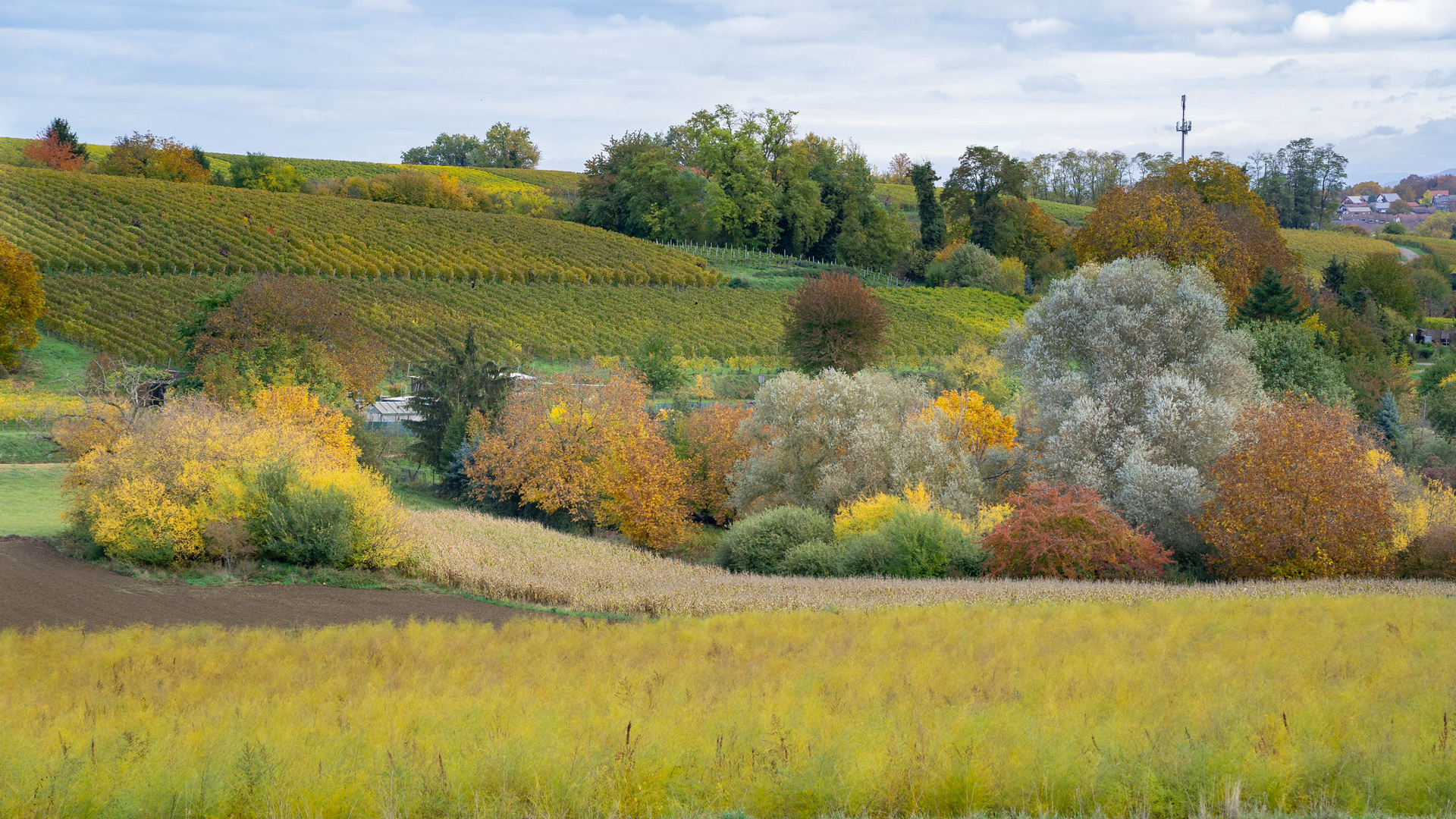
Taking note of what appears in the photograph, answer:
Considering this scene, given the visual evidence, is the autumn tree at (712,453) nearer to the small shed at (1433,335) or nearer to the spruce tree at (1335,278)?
the spruce tree at (1335,278)

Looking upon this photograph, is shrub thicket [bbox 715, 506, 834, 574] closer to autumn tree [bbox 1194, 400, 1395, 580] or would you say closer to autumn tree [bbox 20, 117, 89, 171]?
autumn tree [bbox 1194, 400, 1395, 580]

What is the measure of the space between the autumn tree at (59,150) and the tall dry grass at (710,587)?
279 feet

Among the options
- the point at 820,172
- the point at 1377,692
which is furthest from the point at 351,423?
the point at 820,172

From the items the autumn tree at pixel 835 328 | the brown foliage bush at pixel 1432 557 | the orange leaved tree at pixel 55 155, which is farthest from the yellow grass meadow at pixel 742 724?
the orange leaved tree at pixel 55 155

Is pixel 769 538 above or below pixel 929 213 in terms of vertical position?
below

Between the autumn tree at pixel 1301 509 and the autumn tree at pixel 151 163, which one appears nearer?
the autumn tree at pixel 1301 509

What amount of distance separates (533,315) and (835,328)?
24251 mm

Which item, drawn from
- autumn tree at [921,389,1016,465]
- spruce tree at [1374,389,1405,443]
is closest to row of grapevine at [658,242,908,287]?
autumn tree at [921,389,1016,465]

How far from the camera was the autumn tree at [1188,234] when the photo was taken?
53031mm

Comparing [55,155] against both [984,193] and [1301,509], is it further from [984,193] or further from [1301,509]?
[1301,509]

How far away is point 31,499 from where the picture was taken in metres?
30.0

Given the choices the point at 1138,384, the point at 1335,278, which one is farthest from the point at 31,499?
the point at 1335,278

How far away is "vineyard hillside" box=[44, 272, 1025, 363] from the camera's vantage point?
55.4 metres

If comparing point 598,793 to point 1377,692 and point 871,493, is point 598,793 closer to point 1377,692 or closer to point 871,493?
point 1377,692
